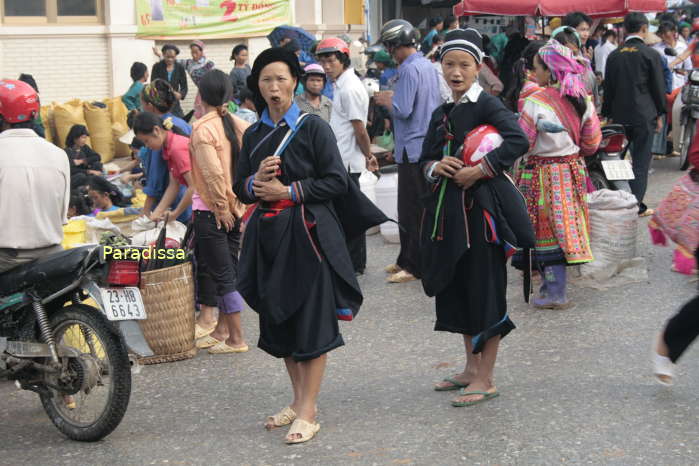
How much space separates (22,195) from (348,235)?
5.50ft

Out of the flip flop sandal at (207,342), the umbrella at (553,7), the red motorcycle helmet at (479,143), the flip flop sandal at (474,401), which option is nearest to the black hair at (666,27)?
the umbrella at (553,7)

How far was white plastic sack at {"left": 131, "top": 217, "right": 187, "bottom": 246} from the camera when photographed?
7.09 m

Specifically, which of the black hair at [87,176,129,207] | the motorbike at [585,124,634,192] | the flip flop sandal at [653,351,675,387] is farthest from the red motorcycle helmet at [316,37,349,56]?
the flip flop sandal at [653,351,675,387]

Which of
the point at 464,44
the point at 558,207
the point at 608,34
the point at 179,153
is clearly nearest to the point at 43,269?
the point at 179,153

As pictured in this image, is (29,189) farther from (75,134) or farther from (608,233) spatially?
(75,134)

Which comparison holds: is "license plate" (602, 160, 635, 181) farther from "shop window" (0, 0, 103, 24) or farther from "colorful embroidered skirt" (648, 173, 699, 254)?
"shop window" (0, 0, 103, 24)

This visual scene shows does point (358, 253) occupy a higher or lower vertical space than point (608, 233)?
lower

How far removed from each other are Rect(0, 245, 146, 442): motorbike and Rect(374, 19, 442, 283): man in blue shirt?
140 inches

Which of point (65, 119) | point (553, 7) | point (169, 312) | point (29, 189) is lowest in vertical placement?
point (169, 312)

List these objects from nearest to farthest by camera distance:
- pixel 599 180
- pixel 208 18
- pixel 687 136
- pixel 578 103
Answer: pixel 578 103 < pixel 599 180 < pixel 687 136 < pixel 208 18

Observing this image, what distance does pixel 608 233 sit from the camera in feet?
25.6

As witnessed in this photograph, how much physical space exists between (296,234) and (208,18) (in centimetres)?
1452

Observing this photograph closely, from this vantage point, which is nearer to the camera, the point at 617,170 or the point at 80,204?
the point at 617,170

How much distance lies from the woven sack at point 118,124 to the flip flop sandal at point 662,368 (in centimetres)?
1170
